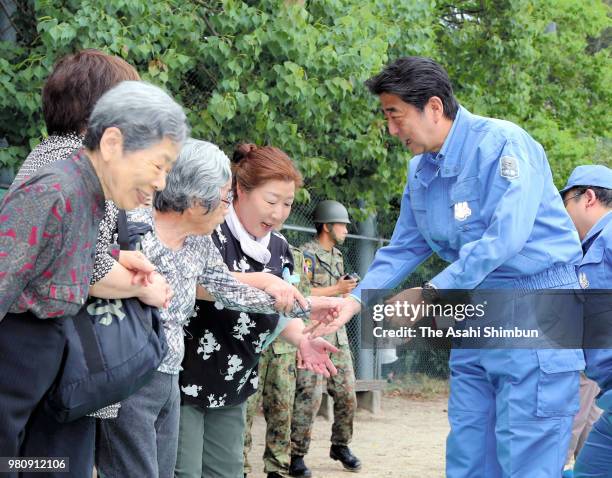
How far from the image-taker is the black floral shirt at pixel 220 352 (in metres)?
4.35

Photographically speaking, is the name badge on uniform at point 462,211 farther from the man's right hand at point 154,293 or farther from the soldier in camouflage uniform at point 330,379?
the soldier in camouflage uniform at point 330,379

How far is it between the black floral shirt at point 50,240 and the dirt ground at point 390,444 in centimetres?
583

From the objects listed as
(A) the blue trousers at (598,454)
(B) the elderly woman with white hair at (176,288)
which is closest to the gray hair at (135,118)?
(B) the elderly woman with white hair at (176,288)

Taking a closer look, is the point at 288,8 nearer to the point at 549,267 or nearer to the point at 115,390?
the point at 549,267

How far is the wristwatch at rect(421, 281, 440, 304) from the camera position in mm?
4219

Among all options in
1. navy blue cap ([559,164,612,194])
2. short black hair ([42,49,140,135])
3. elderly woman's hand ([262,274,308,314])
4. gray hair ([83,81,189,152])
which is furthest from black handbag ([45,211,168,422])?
navy blue cap ([559,164,612,194])

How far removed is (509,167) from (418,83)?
0.63 meters

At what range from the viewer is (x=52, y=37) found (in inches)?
280

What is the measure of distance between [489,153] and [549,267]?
547 millimetres

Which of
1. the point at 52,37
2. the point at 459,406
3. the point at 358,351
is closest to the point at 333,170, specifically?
the point at 52,37

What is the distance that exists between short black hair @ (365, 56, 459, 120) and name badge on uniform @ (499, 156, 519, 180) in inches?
17.9

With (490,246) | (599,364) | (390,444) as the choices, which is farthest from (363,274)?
(490,246)

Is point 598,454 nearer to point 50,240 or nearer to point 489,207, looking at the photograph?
point 489,207

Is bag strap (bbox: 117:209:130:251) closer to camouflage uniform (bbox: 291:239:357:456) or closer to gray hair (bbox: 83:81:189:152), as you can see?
gray hair (bbox: 83:81:189:152)
